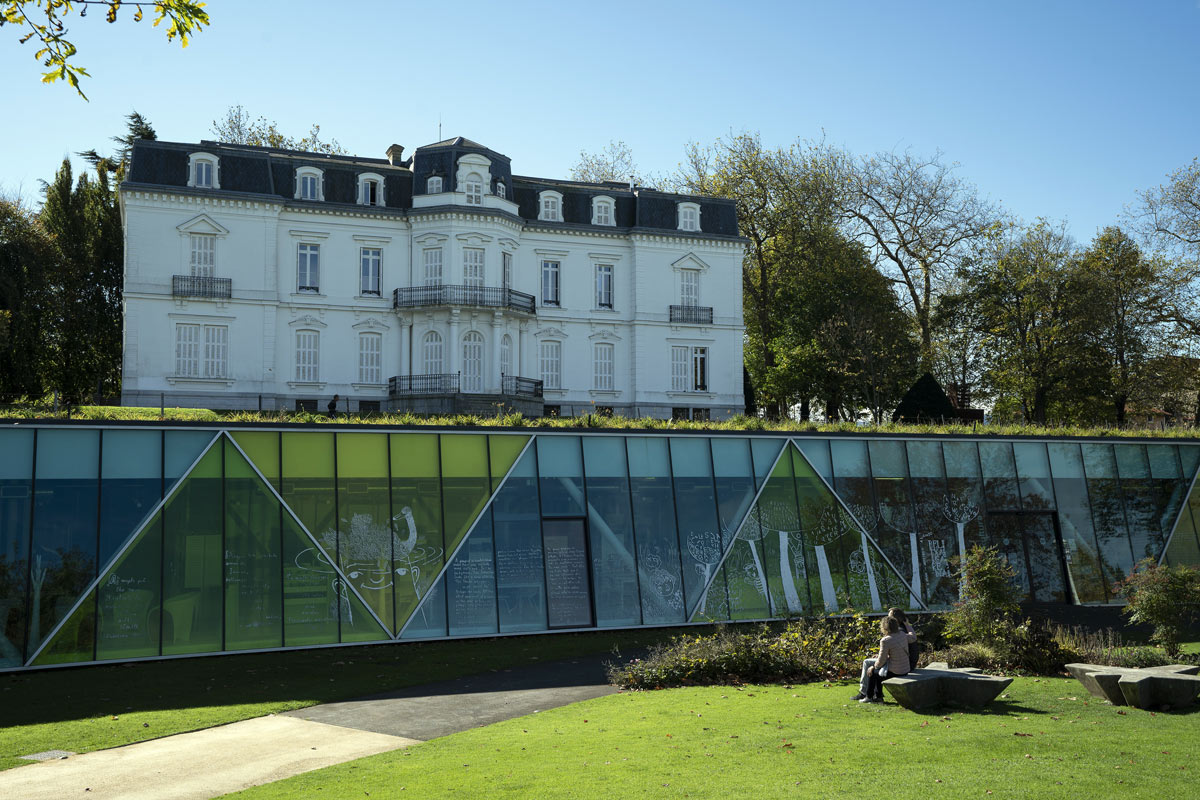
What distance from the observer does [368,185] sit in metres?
42.1

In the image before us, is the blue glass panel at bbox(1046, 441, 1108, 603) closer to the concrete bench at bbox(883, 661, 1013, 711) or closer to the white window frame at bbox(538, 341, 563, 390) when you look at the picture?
the concrete bench at bbox(883, 661, 1013, 711)

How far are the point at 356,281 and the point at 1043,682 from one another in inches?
1250

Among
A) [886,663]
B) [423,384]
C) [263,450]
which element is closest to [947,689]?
[886,663]

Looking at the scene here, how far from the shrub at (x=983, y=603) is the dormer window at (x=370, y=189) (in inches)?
1188

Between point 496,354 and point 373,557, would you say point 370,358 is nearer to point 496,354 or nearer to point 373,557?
point 496,354

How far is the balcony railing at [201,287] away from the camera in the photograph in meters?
38.8

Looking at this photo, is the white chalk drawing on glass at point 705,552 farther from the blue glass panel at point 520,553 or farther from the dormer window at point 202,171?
the dormer window at point 202,171

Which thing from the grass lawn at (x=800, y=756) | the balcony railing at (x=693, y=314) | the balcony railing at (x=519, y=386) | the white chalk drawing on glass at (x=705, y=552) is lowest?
the grass lawn at (x=800, y=756)

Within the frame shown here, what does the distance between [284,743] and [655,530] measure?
13.8m

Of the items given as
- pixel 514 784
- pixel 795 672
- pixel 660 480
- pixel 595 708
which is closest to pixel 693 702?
pixel 595 708

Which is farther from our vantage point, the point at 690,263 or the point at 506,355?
the point at 690,263

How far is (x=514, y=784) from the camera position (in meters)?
10.8

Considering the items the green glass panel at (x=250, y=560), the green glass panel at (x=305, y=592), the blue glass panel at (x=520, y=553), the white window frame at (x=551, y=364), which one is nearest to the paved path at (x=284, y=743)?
the green glass panel at (x=305, y=592)

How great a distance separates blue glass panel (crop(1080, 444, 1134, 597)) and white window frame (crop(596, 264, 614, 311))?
20.6m
